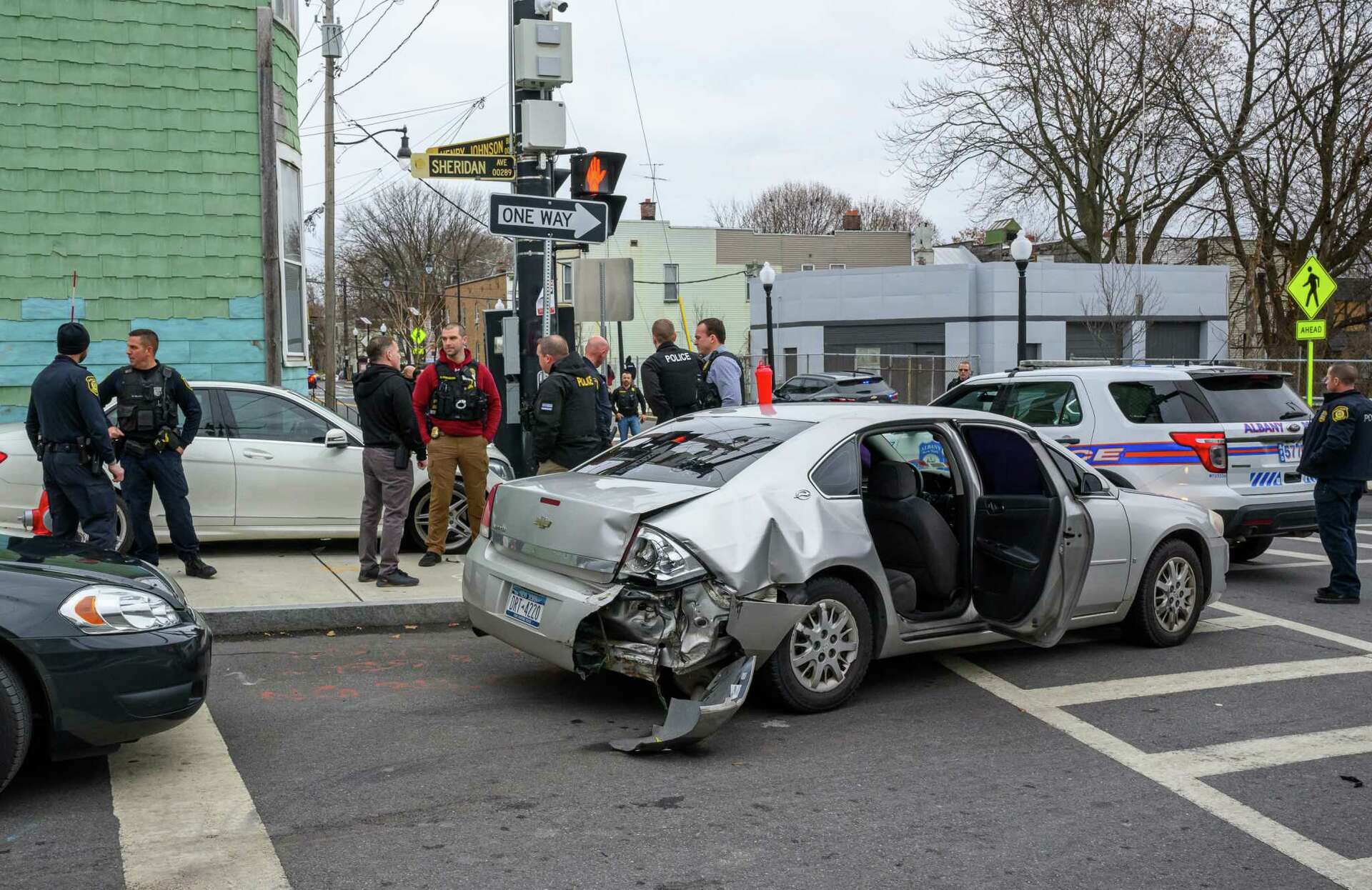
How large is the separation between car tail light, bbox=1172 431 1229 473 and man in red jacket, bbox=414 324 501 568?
5.51 metres

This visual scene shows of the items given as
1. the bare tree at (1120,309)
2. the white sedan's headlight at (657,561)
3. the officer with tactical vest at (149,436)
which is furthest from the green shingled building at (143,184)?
the bare tree at (1120,309)

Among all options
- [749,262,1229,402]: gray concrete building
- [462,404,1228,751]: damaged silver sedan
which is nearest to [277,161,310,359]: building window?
[462,404,1228,751]: damaged silver sedan

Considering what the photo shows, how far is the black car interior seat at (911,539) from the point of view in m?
6.32

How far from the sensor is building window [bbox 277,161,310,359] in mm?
13078

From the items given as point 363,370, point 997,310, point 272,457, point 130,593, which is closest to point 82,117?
point 272,457

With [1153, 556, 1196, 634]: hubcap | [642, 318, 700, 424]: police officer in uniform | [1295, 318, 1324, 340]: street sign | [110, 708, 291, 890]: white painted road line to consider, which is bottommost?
[110, 708, 291, 890]: white painted road line

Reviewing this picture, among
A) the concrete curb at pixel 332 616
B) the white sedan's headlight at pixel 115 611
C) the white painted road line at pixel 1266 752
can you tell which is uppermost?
the white sedan's headlight at pixel 115 611

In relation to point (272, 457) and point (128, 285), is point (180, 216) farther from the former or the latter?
point (272, 457)

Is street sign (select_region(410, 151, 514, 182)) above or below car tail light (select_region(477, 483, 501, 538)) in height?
above

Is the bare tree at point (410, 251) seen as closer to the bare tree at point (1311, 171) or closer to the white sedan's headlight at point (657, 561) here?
the bare tree at point (1311, 171)

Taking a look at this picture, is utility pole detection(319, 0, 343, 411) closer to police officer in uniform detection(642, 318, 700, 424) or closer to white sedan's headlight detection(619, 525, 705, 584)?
police officer in uniform detection(642, 318, 700, 424)

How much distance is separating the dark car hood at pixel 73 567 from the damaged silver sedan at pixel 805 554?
164 cm

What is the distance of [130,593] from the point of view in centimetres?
469

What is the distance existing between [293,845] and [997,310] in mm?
31661
